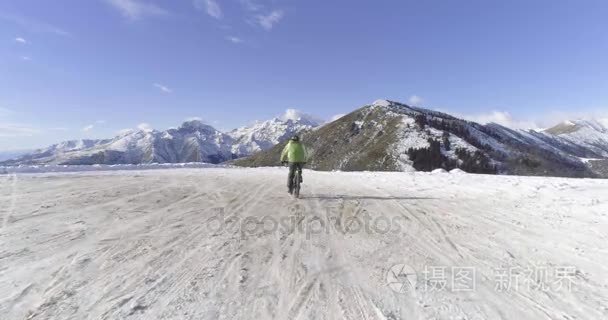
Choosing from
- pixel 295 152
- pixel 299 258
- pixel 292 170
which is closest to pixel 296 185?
pixel 292 170

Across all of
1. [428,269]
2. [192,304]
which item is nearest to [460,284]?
[428,269]

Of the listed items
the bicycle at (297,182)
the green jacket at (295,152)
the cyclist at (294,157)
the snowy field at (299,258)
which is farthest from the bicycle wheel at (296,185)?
the snowy field at (299,258)

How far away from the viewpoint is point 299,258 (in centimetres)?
669

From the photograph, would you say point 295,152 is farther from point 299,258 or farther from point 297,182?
point 299,258

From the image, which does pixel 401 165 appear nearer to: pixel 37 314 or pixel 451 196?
pixel 451 196

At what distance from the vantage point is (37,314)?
445cm

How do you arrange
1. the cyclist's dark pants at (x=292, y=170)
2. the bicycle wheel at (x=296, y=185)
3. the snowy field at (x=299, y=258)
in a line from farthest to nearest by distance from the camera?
the cyclist's dark pants at (x=292, y=170), the bicycle wheel at (x=296, y=185), the snowy field at (x=299, y=258)

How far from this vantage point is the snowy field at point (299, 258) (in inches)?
190

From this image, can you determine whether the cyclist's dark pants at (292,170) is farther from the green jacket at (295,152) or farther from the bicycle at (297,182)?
the green jacket at (295,152)

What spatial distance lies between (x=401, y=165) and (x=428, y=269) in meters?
176

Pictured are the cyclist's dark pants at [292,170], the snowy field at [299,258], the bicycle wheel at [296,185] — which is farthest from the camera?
the cyclist's dark pants at [292,170]

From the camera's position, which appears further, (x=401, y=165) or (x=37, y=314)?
(x=401, y=165)

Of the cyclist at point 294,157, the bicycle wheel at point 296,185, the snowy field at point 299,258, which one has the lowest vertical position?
the snowy field at point 299,258

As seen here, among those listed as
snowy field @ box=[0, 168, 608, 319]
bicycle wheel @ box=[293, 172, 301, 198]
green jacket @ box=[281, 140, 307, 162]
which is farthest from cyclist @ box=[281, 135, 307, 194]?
snowy field @ box=[0, 168, 608, 319]
